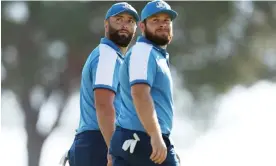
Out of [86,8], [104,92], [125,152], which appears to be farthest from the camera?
[86,8]

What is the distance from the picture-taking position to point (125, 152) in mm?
6625

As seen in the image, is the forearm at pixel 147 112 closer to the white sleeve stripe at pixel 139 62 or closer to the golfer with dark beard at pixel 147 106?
the golfer with dark beard at pixel 147 106

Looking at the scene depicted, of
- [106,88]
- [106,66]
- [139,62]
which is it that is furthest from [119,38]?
[139,62]

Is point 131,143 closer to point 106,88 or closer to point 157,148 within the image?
point 157,148

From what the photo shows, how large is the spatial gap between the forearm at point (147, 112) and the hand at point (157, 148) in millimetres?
37

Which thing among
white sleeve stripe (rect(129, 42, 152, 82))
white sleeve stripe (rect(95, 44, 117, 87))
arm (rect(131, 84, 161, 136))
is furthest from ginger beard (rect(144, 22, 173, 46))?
white sleeve stripe (rect(95, 44, 117, 87))

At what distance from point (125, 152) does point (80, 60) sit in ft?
47.6

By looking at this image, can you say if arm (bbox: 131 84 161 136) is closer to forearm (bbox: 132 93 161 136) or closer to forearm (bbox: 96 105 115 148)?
forearm (bbox: 132 93 161 136)

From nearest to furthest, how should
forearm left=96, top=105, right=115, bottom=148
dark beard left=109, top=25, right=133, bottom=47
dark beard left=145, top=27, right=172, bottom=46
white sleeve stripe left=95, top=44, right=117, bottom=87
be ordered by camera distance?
1. dark beard left=145, top=27, right=172, bottom=46
2. forearm left=96, top=105, right=115, bottom=148
3. white sleeve stripe left=95, top=44, right=117, bottom=87
4. dark beard left=109, top=25, right=133, bottom=47

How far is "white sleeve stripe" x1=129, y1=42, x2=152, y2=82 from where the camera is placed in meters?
6.55

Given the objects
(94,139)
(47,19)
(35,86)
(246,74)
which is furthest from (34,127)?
(94,139)

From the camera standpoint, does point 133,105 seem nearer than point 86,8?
Yes

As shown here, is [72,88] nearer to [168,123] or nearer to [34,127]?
[34,127]

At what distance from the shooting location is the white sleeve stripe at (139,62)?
6551mm
